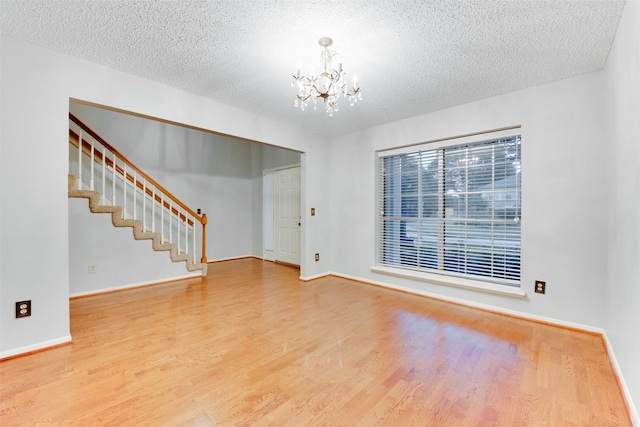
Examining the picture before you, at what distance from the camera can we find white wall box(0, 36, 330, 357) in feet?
7.00

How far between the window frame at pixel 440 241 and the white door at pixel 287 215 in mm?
2011

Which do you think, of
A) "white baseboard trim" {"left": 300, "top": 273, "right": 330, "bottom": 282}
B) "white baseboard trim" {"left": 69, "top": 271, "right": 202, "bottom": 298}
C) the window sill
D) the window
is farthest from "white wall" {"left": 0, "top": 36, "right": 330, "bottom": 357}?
the window sill

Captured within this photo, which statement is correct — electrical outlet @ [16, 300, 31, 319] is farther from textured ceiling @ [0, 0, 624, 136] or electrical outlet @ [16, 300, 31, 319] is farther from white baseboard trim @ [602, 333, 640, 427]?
white baseboard trim @ [602, 333, 640, 427]

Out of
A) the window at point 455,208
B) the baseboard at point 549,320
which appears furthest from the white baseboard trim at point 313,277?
the window at point 455,208

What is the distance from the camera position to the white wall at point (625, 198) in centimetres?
157

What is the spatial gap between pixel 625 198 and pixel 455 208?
1.78 meters

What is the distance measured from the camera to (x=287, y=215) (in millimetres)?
6059

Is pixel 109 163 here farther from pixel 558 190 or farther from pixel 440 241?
pixel 558 190

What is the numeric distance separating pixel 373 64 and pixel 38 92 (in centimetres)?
274

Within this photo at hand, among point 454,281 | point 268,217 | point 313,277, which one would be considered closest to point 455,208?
point 454,281

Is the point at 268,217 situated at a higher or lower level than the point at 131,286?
higher

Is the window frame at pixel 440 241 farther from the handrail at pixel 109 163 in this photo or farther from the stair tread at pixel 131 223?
the handrail at pixel 109 163

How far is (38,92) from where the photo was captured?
7.39 feet

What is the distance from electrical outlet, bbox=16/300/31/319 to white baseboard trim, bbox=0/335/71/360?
9.7 inches
